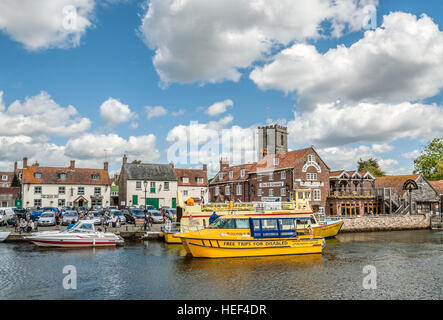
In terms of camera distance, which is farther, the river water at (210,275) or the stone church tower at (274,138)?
the stone church tower at (274,138)

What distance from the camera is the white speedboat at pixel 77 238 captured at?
91.0 feet

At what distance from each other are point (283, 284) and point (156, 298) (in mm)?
6182

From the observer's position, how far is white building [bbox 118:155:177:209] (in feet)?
213

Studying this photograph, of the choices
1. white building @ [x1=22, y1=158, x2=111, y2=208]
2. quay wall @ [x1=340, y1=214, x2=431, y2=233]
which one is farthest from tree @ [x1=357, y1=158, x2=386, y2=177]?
white building @ [x1=22, y1=158, x2=111, y2=208]

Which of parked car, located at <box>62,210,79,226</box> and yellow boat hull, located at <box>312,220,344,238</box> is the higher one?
parked car, located at <box>62,210,79,226</box>

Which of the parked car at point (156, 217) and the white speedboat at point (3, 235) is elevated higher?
the parked car at point (156, 217)

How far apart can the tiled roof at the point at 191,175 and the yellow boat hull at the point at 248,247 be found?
154 feet

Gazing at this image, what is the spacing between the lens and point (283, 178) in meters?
54.6

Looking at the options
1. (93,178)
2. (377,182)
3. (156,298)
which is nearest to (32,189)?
(93,178)

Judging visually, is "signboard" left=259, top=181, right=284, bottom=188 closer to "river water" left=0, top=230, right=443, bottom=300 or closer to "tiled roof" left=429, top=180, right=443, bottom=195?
"river water" left=0, top=230, right=443, bottom=300

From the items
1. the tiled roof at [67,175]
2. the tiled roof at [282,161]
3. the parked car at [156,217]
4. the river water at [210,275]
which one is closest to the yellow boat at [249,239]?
the river water at [210,275]

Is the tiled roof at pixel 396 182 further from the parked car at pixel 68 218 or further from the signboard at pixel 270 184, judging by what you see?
the parked car at pixel 68 218

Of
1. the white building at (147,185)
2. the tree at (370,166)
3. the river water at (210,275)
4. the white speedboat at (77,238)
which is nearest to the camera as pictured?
the river water at (210,275)
